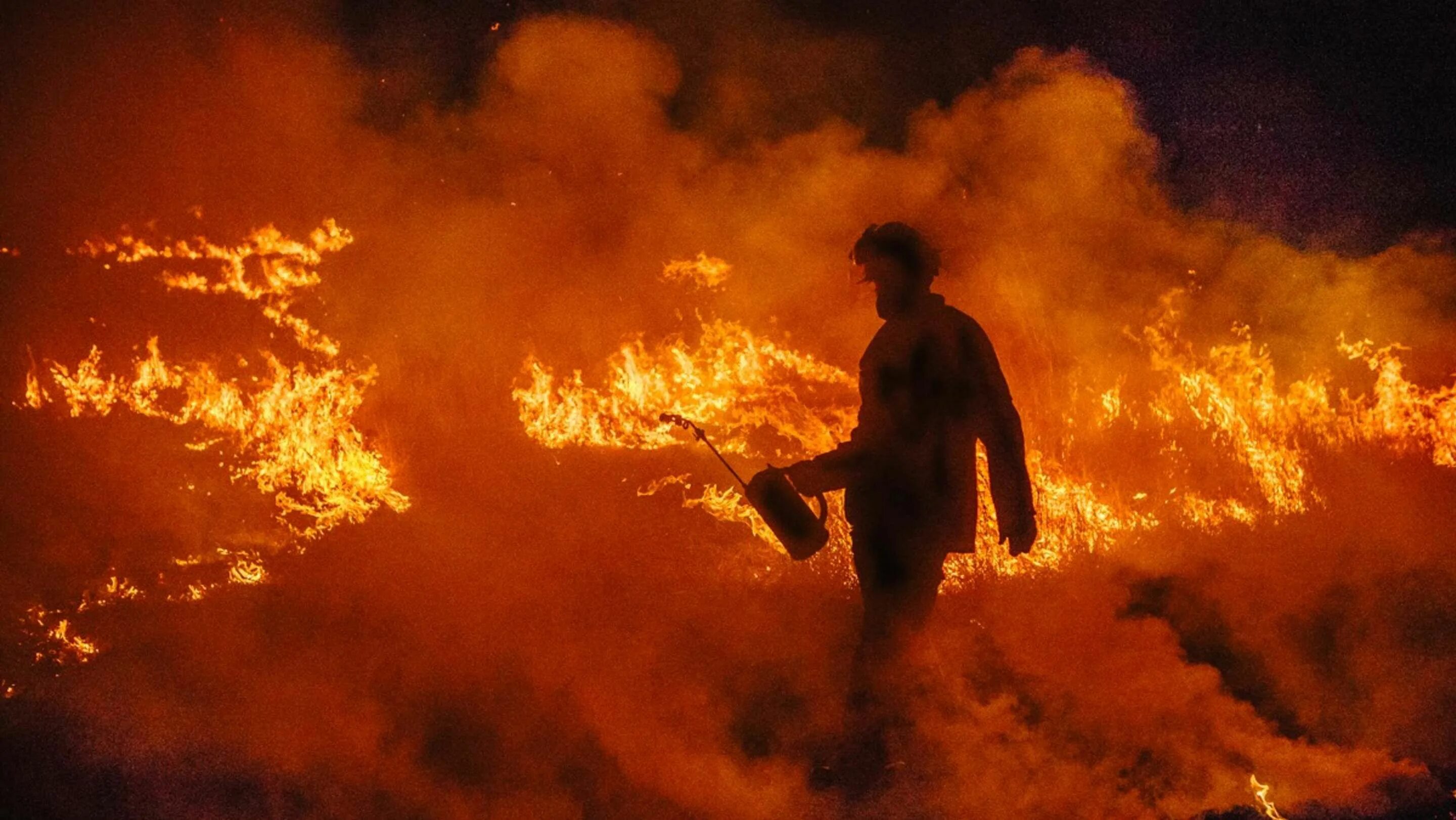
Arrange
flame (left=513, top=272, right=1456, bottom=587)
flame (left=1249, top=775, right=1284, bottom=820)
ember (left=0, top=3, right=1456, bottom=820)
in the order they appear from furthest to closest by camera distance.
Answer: flame (left=513, top=272, right=1456, bottom=587), ember (left=0, top=3, right=1456, bottom=820), flame (left=1249, top=775, right=1284, bottom=820)

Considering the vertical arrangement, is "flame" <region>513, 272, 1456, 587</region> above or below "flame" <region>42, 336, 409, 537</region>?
above

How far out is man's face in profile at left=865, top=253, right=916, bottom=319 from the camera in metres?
3.40

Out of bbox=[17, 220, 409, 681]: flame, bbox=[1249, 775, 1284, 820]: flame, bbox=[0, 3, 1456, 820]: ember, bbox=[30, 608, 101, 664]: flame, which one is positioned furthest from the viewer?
bbox=[17, 220, 409, 681]: flame

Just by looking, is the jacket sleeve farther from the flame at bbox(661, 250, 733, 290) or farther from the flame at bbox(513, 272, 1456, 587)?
the flame at bbox(661, 250, 733, 290)

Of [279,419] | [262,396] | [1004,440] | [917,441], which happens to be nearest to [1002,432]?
[1004,440]

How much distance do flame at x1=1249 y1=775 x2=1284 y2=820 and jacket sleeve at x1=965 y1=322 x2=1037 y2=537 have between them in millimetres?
1194

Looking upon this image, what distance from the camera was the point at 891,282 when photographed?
343 cm

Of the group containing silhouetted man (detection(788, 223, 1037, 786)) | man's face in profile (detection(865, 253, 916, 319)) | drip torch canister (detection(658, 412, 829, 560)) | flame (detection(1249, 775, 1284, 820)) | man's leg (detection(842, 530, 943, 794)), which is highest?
man's face in profile (detection(865, 253, 916, 319))

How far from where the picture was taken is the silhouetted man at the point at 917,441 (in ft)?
11.1

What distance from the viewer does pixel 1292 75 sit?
6.38 metres

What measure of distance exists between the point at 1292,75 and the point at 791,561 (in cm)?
473

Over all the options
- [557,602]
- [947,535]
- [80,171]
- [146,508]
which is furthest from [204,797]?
[80,171]

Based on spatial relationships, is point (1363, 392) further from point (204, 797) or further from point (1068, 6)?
point (204, 797)

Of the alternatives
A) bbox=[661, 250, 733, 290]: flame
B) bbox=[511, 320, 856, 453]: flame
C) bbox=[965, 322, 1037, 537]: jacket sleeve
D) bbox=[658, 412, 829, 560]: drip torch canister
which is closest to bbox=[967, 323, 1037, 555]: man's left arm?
bbox=[965, 322, 1037, 537]: jacket sleeve
